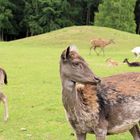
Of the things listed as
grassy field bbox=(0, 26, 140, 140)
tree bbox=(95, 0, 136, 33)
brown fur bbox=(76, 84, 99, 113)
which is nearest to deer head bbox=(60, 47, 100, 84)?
brown fur bbox=(76, 84, 99, 113)

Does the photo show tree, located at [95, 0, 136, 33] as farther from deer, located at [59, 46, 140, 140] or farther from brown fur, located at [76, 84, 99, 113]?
brown fur, located at [76, 84, 99, 113]

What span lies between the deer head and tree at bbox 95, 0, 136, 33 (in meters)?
54.2

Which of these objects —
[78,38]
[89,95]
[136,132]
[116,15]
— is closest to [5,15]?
[116,15]

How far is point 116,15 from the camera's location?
60.2m

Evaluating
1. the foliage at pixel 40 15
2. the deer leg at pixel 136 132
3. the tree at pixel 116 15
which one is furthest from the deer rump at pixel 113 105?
the foliage at pixel 40 15

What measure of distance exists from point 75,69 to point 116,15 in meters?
54.5

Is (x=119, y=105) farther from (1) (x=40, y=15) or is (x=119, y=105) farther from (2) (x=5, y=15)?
(1) (x=40, y=15)

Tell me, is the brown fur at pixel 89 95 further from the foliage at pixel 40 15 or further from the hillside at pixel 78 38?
the foliage at pixel 40 15

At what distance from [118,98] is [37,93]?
705 centimetres

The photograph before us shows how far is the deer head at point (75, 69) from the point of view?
6328mm

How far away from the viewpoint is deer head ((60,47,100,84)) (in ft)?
20.8

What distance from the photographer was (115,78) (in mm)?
7312

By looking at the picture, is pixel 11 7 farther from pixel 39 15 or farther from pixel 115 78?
pixel 115 78

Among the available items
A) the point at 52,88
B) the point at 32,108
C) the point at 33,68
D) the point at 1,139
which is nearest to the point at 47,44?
the point at 33,68
